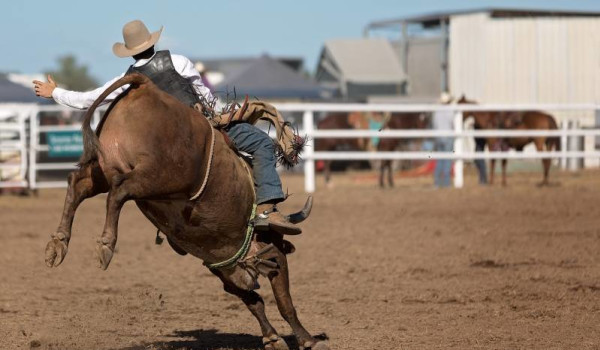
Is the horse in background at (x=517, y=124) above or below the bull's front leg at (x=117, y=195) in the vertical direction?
below

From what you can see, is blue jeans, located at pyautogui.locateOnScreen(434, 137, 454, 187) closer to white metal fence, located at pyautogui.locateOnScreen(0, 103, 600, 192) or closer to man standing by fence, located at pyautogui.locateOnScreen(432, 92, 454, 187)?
man standing by fence, located at pyautogui.locateOnScreen(432, 92, 454, 187)

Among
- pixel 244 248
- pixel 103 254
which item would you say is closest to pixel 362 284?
pixel 244 248

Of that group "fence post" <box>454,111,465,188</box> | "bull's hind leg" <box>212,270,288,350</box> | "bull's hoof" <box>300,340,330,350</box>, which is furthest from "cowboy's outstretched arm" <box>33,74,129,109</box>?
"fence post" <box>454,111,465,188</box>

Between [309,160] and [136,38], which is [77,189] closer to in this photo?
[136,38]

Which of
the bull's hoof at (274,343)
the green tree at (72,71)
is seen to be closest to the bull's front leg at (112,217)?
the bull's hoof at (274,343)

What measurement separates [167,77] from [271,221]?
95 cm

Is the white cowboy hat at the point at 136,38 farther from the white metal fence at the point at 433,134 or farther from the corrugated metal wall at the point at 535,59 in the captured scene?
the corrugated metal wall at the point at 535,59

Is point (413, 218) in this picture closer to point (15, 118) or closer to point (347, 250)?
point (347, 250)

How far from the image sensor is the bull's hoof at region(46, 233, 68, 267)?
4.78 metres

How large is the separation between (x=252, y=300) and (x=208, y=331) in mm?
903

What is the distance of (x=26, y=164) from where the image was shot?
691 inches

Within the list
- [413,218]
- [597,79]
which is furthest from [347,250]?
[597,79]

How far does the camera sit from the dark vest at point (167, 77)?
17.9 ft

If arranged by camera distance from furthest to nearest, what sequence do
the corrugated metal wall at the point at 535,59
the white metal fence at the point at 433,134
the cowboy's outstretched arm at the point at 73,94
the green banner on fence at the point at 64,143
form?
the corrugated metal wall at the point at 535,59, the green banner on fence at the point at 64,143, the white metal fence at the point at 433,134, the cowboy's outstretched arm at the point at 73,94
